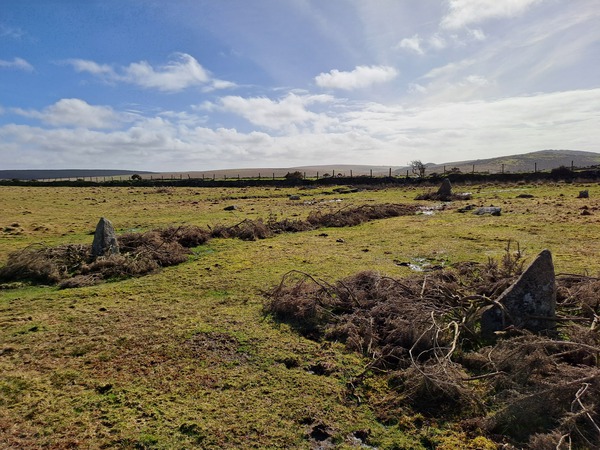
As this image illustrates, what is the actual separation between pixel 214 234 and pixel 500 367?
1299cm

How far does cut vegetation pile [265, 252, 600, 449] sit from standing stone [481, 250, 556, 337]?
0.22 meters

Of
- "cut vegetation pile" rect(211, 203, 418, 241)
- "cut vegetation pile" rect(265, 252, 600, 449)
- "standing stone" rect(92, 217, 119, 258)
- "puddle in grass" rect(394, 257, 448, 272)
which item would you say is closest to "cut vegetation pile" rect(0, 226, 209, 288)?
"standing stone" rect(92, 217, 119, 258)

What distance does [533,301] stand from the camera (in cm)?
606

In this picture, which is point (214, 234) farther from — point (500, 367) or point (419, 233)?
point (500, 367)

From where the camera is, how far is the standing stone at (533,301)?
604 centimetres

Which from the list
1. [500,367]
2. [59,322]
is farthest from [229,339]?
[500,367]

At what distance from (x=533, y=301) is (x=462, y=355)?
1.54 m

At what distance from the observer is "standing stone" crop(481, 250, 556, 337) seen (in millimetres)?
6035

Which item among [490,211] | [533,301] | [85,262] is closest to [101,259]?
[85,262]

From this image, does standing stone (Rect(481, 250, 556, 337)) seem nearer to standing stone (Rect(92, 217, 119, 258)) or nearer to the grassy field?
the grassy field

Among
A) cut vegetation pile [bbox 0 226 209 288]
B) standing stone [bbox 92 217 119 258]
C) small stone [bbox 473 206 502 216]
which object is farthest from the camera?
small stone [bbox 473 206 502 216]

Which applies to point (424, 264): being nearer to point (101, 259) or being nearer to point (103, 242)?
point (101, 259)

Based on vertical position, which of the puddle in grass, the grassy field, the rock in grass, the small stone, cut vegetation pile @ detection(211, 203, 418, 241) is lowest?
the grassy field

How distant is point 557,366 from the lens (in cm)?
459
